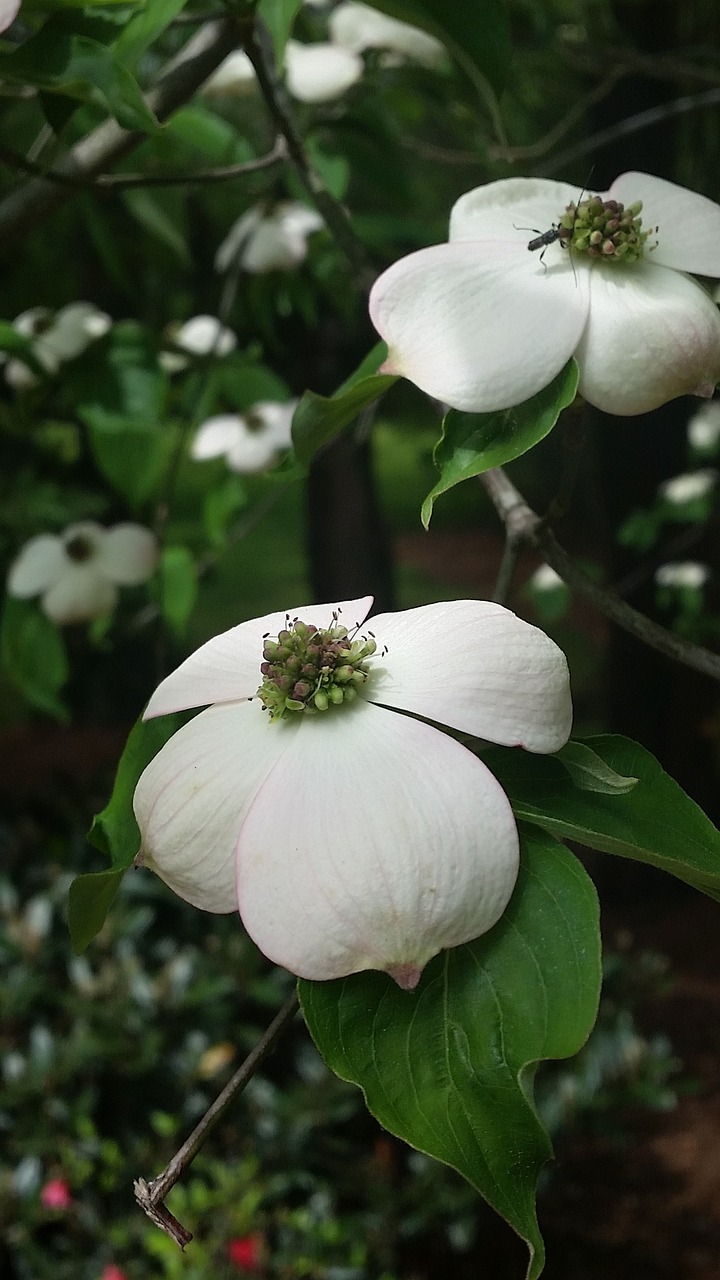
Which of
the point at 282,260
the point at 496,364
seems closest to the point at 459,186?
the point at 282,260

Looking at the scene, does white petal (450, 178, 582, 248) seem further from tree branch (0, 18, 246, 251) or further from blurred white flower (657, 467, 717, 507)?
blurred white flower (657, 467, 717, 507)

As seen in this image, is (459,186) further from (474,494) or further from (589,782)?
(589,782)

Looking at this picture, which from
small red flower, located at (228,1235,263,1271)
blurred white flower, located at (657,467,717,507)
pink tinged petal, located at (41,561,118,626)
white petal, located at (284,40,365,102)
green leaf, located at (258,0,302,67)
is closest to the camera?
green leaf, located at (258,0,302,67)

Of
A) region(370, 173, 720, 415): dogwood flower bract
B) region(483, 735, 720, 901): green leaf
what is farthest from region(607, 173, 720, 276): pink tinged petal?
region(483, 735, 720, 901): green leaf

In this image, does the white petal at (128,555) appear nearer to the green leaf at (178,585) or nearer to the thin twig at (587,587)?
the green leaf at (178,585)

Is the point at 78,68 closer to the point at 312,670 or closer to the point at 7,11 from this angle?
the point at 7,11
